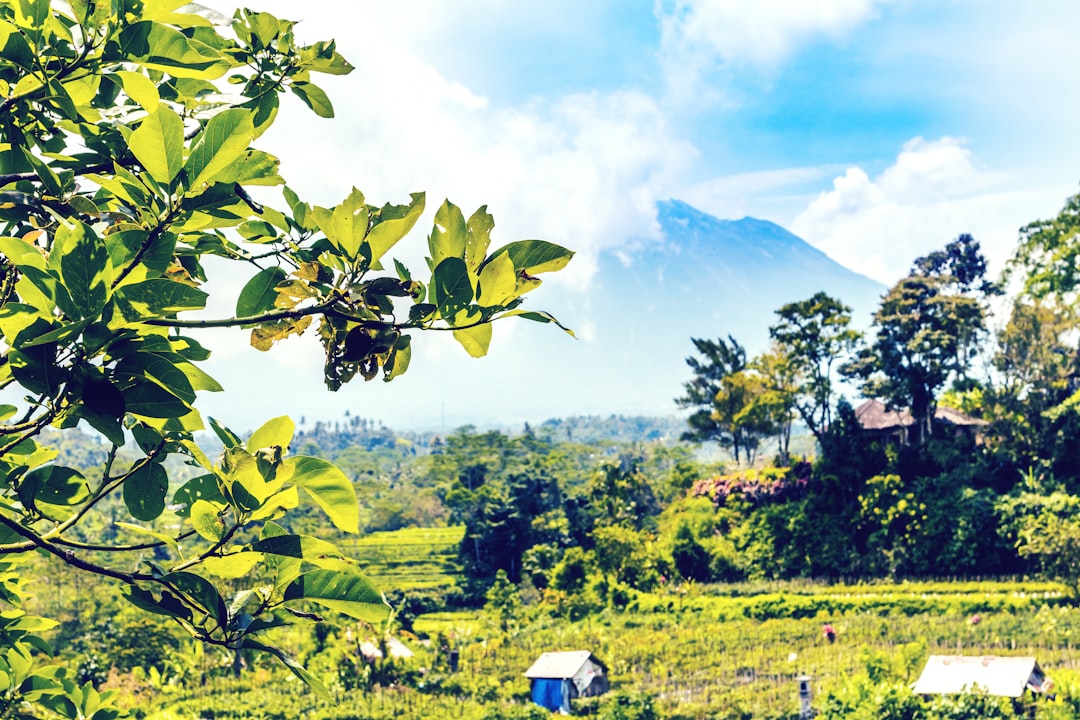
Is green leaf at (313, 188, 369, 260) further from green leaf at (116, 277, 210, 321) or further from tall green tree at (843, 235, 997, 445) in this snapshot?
tall green tree at (843, 235, 997, 445)

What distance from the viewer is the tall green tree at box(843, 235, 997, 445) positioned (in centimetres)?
1532

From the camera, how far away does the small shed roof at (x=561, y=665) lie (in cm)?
1027

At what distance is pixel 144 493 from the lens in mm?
680

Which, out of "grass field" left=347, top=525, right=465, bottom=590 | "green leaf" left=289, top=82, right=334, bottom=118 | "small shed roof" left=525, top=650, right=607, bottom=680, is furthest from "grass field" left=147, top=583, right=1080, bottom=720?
"grass field" left=347, top=525, right=465, bottom=590

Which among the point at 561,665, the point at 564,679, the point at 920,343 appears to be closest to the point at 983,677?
the point at 564,679

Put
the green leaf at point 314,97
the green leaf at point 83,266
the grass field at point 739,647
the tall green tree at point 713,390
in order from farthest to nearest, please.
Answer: the tall green tree at point 713,390 < the grass field at point 739,647 < the green leaf at point 314,97 < the green leaf at point 83,266

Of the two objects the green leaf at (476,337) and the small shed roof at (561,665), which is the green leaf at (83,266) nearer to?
the green leaf at (476,337)

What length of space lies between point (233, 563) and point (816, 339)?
17342mm

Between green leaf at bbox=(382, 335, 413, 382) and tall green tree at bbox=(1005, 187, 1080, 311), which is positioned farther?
tall green tree at bbox=(1005, 187, 1080, 311)

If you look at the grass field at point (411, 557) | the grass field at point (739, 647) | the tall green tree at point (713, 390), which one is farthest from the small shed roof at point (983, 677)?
the grass field at point (411, 557)

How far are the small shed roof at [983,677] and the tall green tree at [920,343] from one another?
783 centimetres

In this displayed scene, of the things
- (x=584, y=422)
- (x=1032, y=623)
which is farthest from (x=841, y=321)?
Result: (x=584, y=422)

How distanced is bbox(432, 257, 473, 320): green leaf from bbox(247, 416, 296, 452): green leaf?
0.48 feet

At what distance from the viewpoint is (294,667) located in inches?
24.9
